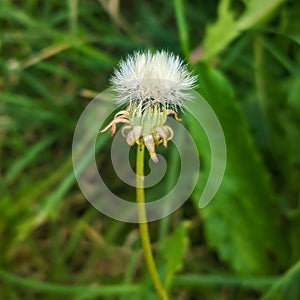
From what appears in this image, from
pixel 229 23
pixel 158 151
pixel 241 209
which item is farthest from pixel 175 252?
pixel 229 23

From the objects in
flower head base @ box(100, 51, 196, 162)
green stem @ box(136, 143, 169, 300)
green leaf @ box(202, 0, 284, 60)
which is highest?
green leaf @ box(202, 0, 284, 60)

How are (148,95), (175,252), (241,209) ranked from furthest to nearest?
(241,209), (175,252), (148,95)

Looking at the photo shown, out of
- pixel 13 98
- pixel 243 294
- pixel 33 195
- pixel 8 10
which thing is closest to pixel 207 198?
pixel 243 294

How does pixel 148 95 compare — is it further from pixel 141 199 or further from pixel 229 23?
pixel 229 23

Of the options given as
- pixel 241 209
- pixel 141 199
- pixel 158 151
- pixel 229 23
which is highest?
pixel 229 23

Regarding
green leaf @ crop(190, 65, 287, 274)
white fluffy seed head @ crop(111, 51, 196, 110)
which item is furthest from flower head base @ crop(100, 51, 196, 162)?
green leaf @ crop(190, 65, 287, 274)

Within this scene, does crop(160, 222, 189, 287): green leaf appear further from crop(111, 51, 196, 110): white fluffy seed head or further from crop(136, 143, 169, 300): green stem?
crop(111, 51, 196, 110): white fluffy seed head

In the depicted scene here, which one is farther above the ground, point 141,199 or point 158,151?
point 158,151

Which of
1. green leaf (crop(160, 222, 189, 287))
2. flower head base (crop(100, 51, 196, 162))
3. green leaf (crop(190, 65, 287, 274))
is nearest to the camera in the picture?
flower head base (crop(100, 51, 196, 162))
